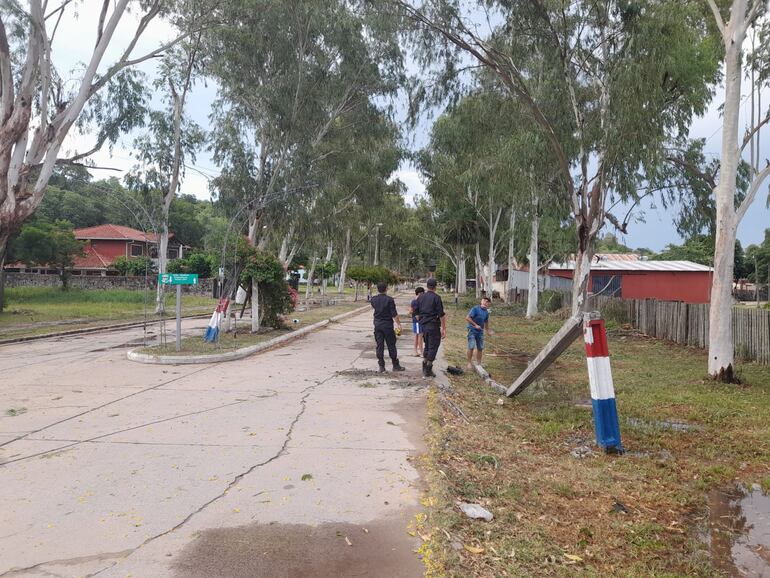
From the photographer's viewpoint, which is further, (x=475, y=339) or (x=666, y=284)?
(x=666, y=284)

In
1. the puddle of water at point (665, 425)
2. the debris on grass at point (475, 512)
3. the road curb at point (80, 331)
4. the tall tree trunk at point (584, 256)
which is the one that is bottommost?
the road curb at point (80, 331)

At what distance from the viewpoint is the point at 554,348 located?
7410 millimetres

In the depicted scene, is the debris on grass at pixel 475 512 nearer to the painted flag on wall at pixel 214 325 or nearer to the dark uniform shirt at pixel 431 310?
the dark uniform shirt at pixel 431 310

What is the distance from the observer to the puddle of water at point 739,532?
145 inches

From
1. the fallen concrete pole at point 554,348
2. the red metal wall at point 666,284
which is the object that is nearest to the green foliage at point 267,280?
the fallen concrete pole at point 554,348

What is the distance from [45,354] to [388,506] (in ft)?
41.6

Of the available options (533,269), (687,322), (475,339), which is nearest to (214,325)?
(475,339)

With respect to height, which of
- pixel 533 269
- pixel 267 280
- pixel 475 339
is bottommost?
pixel 475 339

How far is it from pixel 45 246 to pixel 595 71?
3572 centimetres

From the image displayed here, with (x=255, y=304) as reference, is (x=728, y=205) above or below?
above

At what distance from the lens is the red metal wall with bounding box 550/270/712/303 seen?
3291cm

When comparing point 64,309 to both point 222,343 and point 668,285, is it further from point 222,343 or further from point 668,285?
point 668,285

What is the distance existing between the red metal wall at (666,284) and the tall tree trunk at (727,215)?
76.1 feet

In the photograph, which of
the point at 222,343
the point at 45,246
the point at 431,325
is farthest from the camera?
the point at 45,246
